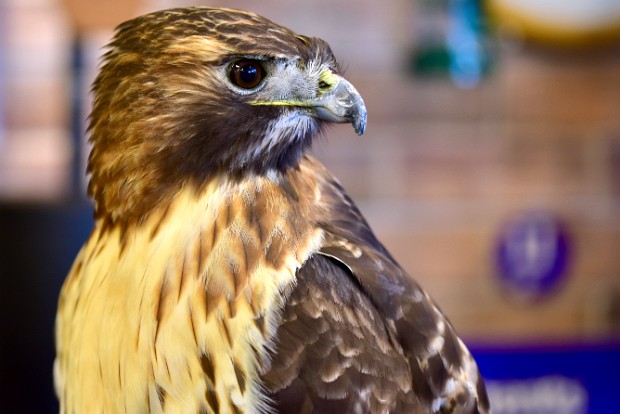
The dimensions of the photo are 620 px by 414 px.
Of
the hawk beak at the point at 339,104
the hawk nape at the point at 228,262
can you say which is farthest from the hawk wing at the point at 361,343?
the hawk beak at the point at 339,104

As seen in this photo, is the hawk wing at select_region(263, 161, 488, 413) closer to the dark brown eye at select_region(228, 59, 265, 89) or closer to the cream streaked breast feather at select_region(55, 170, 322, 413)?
the cream streaked breast feather at select_region(55, 170, 322, 413)

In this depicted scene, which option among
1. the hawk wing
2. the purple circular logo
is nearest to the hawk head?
the hawk wing

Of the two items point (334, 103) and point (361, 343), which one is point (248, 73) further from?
point (361, 343)

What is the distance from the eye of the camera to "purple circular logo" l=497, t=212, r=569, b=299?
2.18 metres

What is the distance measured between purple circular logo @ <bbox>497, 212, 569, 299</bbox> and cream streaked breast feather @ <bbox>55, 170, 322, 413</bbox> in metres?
1.38

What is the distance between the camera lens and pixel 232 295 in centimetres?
84

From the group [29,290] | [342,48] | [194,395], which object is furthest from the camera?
[342,48]

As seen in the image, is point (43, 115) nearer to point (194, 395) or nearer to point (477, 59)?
point (477, 59)

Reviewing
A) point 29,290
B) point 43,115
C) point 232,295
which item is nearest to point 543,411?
point 29,290

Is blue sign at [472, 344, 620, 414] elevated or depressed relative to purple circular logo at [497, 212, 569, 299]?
depressed

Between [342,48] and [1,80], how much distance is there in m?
0.82

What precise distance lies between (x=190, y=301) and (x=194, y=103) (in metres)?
0.19

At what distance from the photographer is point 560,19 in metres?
2.08

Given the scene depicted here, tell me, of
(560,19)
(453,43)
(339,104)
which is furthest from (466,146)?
(339,104)
